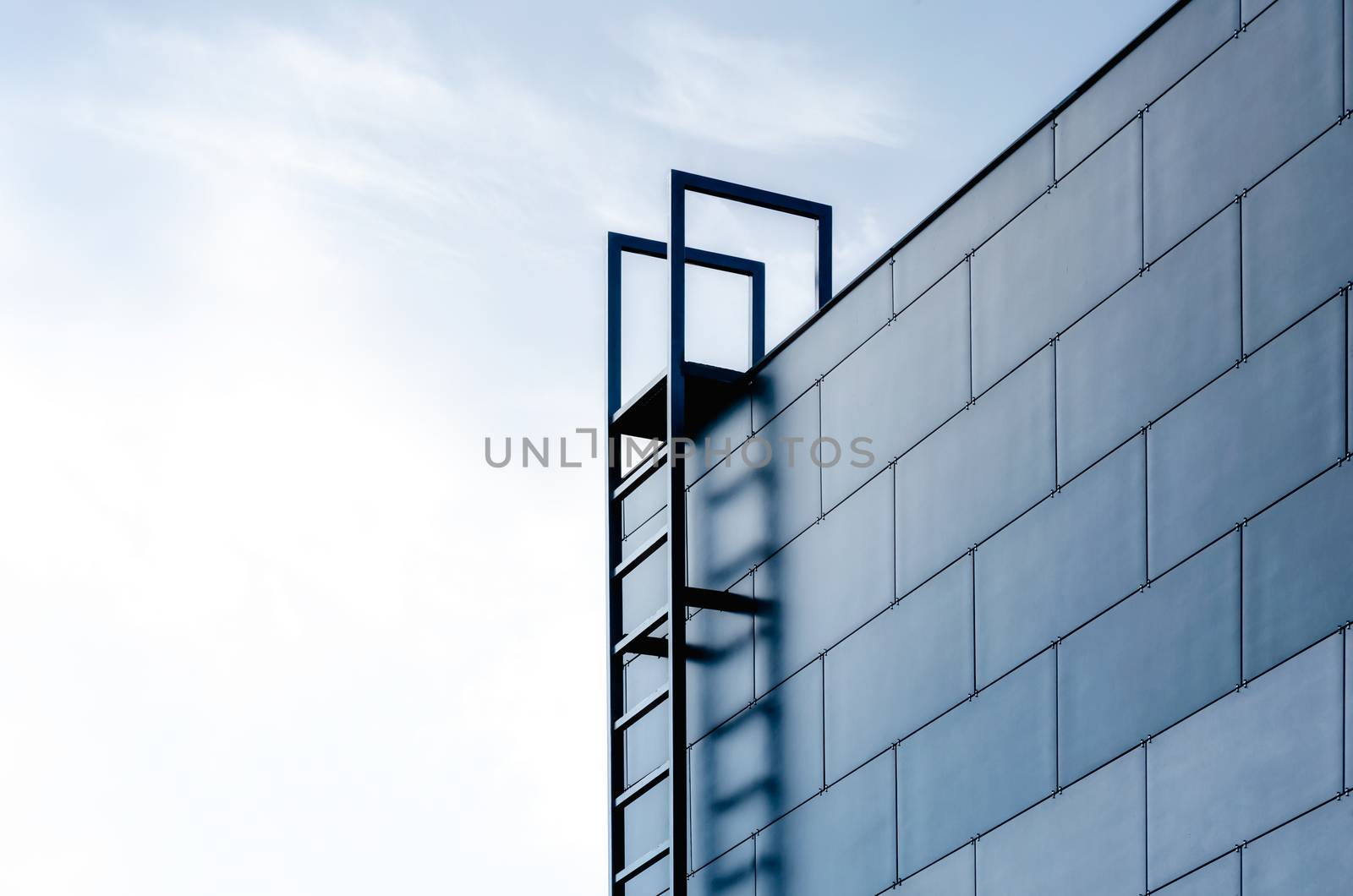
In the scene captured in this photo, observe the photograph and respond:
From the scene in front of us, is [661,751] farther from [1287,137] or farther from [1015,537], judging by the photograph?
[1287,137]

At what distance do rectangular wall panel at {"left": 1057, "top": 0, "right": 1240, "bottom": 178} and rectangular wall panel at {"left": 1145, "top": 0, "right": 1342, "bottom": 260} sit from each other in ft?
0.48

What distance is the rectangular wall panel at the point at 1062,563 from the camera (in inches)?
517

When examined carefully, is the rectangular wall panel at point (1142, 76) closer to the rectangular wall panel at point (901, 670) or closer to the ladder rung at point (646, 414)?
the rectangular wall panel at point (901, 670)

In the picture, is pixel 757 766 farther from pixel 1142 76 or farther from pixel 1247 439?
pixel 1142 76

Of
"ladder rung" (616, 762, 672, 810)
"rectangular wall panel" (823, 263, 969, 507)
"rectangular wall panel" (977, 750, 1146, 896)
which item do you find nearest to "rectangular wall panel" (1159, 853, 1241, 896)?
"rectangular wall panel" (977, 750, 1146, 896)

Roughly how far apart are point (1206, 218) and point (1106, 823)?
14.2 ft

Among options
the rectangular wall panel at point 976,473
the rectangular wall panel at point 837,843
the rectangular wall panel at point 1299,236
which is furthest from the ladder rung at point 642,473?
the rectangular wall panel at point 1299,236

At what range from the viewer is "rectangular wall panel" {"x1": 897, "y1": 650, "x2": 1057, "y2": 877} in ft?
45.1

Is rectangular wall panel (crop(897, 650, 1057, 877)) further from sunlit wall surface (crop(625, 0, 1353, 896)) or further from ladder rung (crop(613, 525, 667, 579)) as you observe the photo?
ladder rung (crop(613, 525, 667, 579))

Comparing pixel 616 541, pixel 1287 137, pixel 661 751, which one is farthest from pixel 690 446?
pixel 1287 137

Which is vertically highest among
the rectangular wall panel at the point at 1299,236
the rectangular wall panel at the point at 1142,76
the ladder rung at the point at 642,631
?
the rectangular wall panel at the point at 1142,76

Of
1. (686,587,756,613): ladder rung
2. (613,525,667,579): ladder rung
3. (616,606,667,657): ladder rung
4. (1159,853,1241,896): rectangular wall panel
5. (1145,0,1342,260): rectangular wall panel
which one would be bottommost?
(1159,853,1241,896): rectangular wall panel

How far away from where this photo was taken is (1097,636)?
43.4 ft

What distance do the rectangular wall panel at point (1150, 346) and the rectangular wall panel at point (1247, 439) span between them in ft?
0.79
